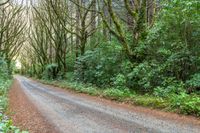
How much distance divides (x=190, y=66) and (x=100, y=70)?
742cm

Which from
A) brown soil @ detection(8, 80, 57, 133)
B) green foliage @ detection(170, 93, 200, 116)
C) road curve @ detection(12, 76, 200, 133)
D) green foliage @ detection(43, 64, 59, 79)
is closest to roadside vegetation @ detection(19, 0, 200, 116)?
green foliage @ detection(170, 93, 200, 116)

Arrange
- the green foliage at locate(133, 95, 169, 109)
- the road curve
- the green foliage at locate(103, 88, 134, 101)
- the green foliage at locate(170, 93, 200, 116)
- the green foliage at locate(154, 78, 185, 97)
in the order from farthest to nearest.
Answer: the green foliage at locate(103, 88, 134, 101)
the green foliage at locate(154, 78, 185, 97)
the green foliage at locate(133, 95, 169, 109)
the green foliage at locate(170, 93, 200, 116)
the road curve

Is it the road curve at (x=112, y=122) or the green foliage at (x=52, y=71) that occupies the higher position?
the green foliage at (x=52, y=71)

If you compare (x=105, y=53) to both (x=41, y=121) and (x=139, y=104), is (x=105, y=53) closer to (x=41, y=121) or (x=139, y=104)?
(x=139, y=104)

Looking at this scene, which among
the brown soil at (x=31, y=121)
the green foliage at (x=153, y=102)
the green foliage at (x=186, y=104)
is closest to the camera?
the brown soil at (x=31, y=121)

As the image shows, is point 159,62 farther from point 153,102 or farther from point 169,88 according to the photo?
point 153,102

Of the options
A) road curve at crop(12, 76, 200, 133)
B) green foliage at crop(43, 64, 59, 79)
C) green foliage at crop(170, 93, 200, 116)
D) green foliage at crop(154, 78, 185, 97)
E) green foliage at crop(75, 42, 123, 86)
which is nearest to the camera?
road curve at crop(12, 76, 200, 133)

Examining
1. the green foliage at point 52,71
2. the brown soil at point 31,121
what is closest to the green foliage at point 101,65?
the brown soil at point 31,121

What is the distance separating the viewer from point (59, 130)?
7.00 m

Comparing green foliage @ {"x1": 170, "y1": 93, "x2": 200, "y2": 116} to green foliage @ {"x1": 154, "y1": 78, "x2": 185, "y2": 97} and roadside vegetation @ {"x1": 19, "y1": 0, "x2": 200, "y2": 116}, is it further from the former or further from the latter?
green foliage @ {"x1": 154, "y1": 78, "x2": 185, "y2": 97}

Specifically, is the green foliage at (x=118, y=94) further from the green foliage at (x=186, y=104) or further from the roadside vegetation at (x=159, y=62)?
the green foliage at (x=186, y=104)

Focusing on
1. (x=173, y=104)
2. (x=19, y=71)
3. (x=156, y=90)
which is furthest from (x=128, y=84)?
(x=19, y=71)

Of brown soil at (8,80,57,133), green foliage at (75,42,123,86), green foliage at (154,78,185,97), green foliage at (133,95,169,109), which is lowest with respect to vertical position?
brown soil at (8,80,57,133)

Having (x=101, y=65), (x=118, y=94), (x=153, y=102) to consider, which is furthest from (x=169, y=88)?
(x=101, y=65)
